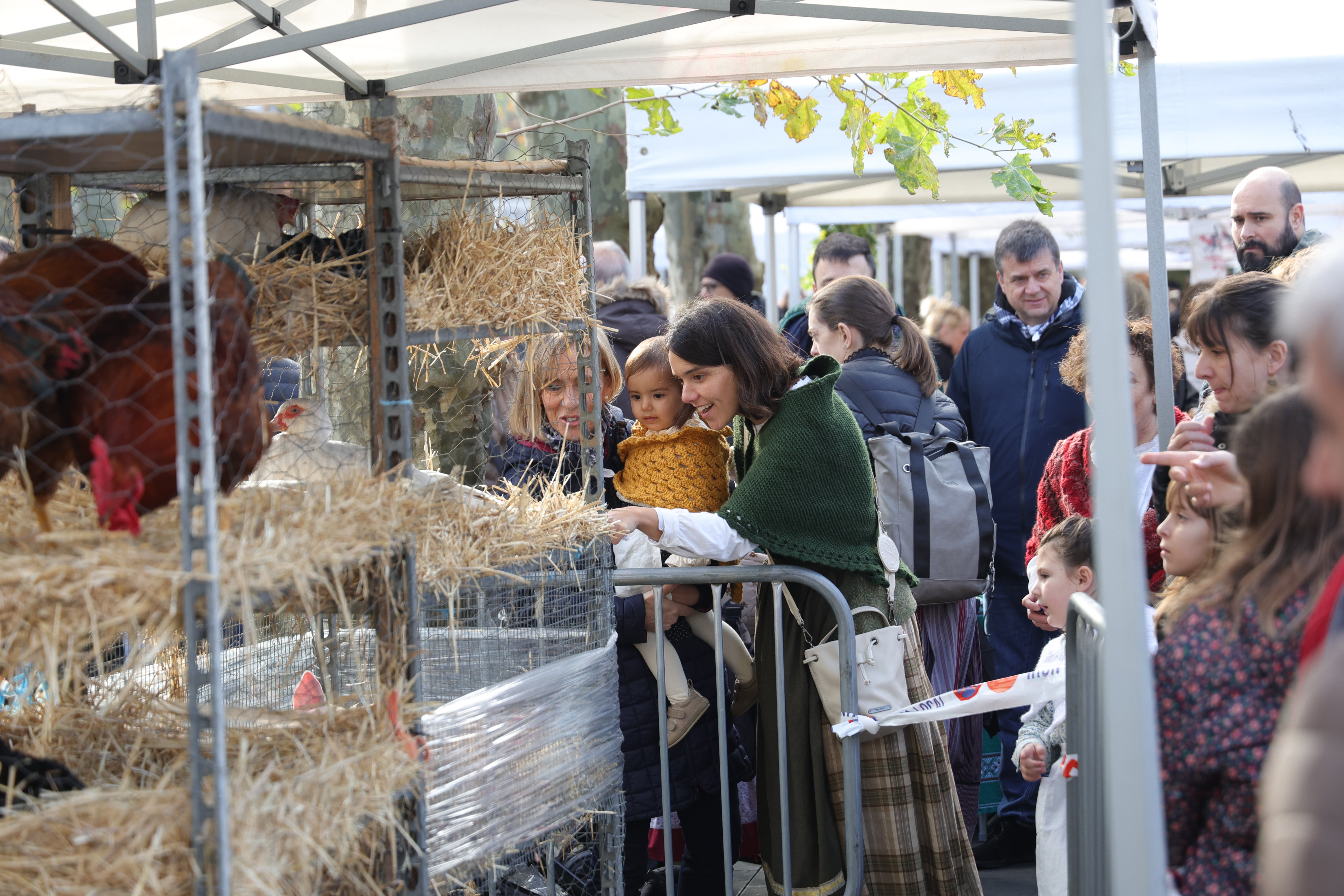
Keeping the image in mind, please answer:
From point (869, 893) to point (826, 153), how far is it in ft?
13.1

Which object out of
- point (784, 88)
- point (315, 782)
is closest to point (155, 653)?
point (315, 782)

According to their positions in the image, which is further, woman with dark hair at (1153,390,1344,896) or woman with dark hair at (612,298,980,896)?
woman with dark hair at (612,298,980,896)

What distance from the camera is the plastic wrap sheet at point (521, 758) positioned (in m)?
2.28

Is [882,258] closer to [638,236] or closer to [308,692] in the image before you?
[638,236]

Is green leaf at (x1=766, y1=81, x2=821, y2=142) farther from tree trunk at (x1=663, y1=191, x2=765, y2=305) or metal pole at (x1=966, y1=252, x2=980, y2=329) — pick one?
metal pole at (x1=966, y1=252, x2=980, y2=329)

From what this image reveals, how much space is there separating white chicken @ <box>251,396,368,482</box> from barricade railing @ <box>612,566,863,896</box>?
0.88 metres

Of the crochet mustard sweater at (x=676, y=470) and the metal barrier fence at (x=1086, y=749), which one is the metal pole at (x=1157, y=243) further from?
the crochet mustard sweater at (x=676, y=470)

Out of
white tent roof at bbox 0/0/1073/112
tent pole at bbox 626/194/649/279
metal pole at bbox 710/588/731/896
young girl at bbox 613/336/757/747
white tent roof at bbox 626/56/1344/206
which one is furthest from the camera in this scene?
tent pole at bbox 626/194/649/279

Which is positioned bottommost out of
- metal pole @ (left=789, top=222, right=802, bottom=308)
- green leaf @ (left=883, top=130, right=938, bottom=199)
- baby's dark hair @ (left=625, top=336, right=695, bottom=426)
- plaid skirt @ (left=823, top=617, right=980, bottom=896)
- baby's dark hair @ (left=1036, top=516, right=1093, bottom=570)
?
plaid skirt @ (left=823, top=617, right=980, bottom=896)

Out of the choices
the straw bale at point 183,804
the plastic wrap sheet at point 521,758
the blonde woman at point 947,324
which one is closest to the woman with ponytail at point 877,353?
the plastic wrap sheet at point 521,758

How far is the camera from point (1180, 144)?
5074mm

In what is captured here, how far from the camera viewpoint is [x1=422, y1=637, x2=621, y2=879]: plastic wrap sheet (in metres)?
2.28

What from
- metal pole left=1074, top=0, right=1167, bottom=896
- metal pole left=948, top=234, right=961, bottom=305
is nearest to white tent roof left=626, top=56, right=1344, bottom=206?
metal pole left=1074, top=0, right=1167, bottom=896

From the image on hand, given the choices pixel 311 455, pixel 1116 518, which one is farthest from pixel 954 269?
pixel 1116 518
